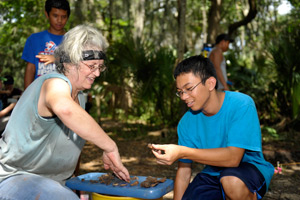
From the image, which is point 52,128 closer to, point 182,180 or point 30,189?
point 30,189

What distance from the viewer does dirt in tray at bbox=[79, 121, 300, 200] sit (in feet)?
12.5

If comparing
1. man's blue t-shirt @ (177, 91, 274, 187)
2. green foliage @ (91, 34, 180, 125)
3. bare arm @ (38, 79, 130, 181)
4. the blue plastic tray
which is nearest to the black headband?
bare arm @ (38, 79, 130, 181)

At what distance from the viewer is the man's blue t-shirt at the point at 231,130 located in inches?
88.4

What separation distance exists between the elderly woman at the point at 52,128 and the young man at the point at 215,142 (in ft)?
1.82

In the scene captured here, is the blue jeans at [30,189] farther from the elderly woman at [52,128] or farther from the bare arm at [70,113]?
the bare arm at [70,113]

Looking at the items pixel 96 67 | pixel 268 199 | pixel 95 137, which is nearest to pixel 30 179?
pixel 95 137

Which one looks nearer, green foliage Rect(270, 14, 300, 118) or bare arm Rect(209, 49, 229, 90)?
bare arm Rect(209, 49, 229, 90)

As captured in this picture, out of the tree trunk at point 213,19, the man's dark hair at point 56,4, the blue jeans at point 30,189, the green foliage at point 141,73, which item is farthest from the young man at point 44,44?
the tree trunk at point 213,19

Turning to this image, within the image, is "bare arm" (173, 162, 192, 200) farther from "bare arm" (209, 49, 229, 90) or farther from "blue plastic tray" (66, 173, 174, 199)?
"bare arm" (209, 49, 229, 90)

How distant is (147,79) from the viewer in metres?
7.36

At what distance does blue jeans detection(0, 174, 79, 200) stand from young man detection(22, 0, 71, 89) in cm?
163

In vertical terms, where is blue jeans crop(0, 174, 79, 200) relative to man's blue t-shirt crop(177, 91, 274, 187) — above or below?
below

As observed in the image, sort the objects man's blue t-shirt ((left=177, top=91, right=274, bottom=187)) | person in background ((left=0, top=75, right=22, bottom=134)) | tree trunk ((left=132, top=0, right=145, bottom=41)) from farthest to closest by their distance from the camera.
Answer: tree trunk ((left=132, top=0, right=145, bottom=41)) → person in background ((left=0, top=75, right=22, bottom=134)) → man's blue t-shirt ((left=177, top=91, right=274, bottom=187))

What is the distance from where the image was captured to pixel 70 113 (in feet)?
5.41
